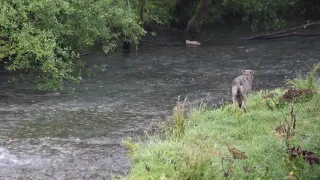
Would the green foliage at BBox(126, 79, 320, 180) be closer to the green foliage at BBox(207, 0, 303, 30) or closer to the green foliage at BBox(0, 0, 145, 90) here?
the green foliage at BBox(0, 0, 145, 90)

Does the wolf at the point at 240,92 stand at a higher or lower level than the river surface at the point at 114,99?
higher

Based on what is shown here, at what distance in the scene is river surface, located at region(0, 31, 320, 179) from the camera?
10.4 metres

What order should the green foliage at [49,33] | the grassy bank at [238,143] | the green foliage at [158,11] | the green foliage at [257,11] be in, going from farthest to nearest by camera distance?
the green foliage at [257,11], the green foliage at [158,11], the green foliage at [49,33], the grassy bank at [238,143]

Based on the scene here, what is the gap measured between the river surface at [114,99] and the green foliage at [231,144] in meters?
0.93

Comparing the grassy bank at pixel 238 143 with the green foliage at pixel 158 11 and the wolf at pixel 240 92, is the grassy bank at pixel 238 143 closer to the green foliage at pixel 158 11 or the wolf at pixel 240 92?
the wolf at pixel 240 92

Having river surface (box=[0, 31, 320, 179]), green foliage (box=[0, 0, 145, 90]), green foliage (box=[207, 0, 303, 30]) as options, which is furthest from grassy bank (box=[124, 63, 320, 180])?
green foliage (box=[207, 0, 303, 30])

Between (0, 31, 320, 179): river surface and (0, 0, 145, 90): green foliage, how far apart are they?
36.4 inches

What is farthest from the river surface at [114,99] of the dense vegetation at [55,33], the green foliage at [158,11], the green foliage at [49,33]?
the green foliage at [158,11]

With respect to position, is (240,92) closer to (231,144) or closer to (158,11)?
(231,144)

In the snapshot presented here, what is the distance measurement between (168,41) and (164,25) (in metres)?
2.68

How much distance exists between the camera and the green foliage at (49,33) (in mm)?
15125

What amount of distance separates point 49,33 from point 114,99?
282 centimetres

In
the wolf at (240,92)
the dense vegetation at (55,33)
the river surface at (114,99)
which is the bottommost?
the river surface at (114,99)

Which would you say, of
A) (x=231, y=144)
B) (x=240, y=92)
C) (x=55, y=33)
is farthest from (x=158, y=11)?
(x=231, y=144)
